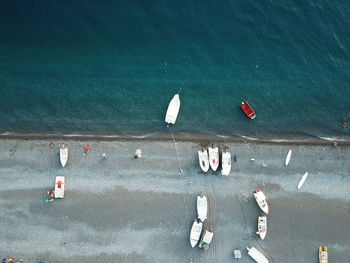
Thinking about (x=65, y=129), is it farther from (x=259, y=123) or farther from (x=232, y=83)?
(x=259, y=123)

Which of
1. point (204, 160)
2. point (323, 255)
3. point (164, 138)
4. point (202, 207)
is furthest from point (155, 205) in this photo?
point (323, 255)

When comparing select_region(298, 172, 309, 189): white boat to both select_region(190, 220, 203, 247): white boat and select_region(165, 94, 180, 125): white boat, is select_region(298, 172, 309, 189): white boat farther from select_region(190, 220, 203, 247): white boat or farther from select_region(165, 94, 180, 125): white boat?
select_region(165, 94, 180, 125): white boat

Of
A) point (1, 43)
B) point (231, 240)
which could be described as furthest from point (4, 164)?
point (231, 240)

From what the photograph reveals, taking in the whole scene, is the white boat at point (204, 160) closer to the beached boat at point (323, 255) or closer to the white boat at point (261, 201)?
the white boat at point (261, 201)

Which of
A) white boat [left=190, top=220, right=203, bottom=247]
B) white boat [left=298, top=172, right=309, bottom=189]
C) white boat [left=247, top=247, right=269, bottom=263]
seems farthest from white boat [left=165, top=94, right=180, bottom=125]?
white boat [left=247, top=247, right=269, bottom=263]

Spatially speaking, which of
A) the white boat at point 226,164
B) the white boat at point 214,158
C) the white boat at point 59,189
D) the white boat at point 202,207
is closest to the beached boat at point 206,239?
the white boat at point 202,207

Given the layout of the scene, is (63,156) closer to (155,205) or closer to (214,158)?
(155,205)
